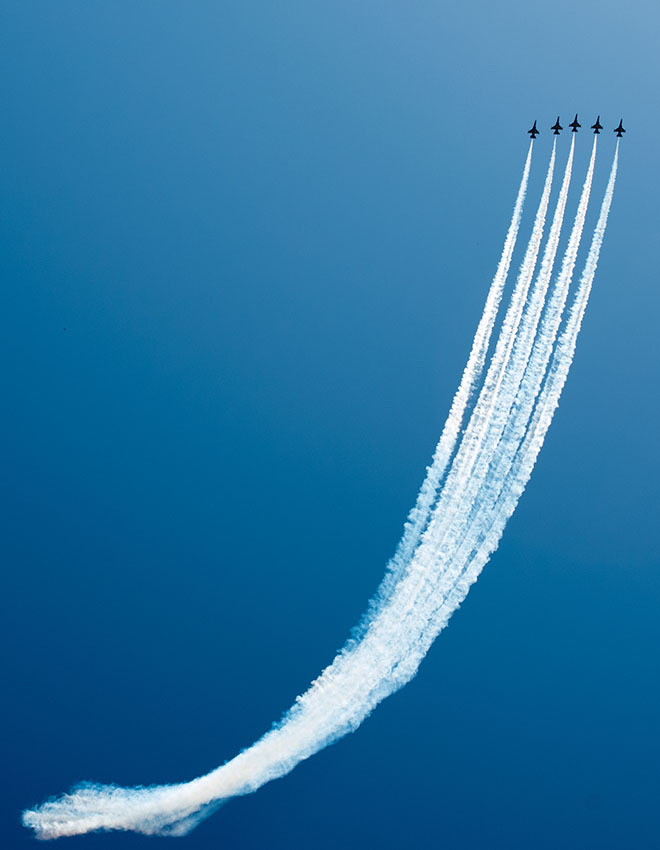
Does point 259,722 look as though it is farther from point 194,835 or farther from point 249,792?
point 194,835

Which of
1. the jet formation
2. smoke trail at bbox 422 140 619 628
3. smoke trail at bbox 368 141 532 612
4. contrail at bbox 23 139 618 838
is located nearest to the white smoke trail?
contrail at bbox 23 139 618 838

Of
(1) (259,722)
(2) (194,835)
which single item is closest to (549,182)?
(1) (259,722)

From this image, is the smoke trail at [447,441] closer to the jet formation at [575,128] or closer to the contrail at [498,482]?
the contrail at [498,482]

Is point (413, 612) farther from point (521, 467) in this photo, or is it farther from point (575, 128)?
point (575, 128)

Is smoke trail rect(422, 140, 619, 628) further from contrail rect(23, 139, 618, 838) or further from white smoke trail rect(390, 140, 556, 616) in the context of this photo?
white smoke trail rect(390, 140, 556, 616)

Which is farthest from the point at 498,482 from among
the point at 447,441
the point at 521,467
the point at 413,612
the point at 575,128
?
the point at 575,128

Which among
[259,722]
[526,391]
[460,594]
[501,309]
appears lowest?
[259,722]

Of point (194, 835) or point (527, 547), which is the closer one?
point (194, 835)
